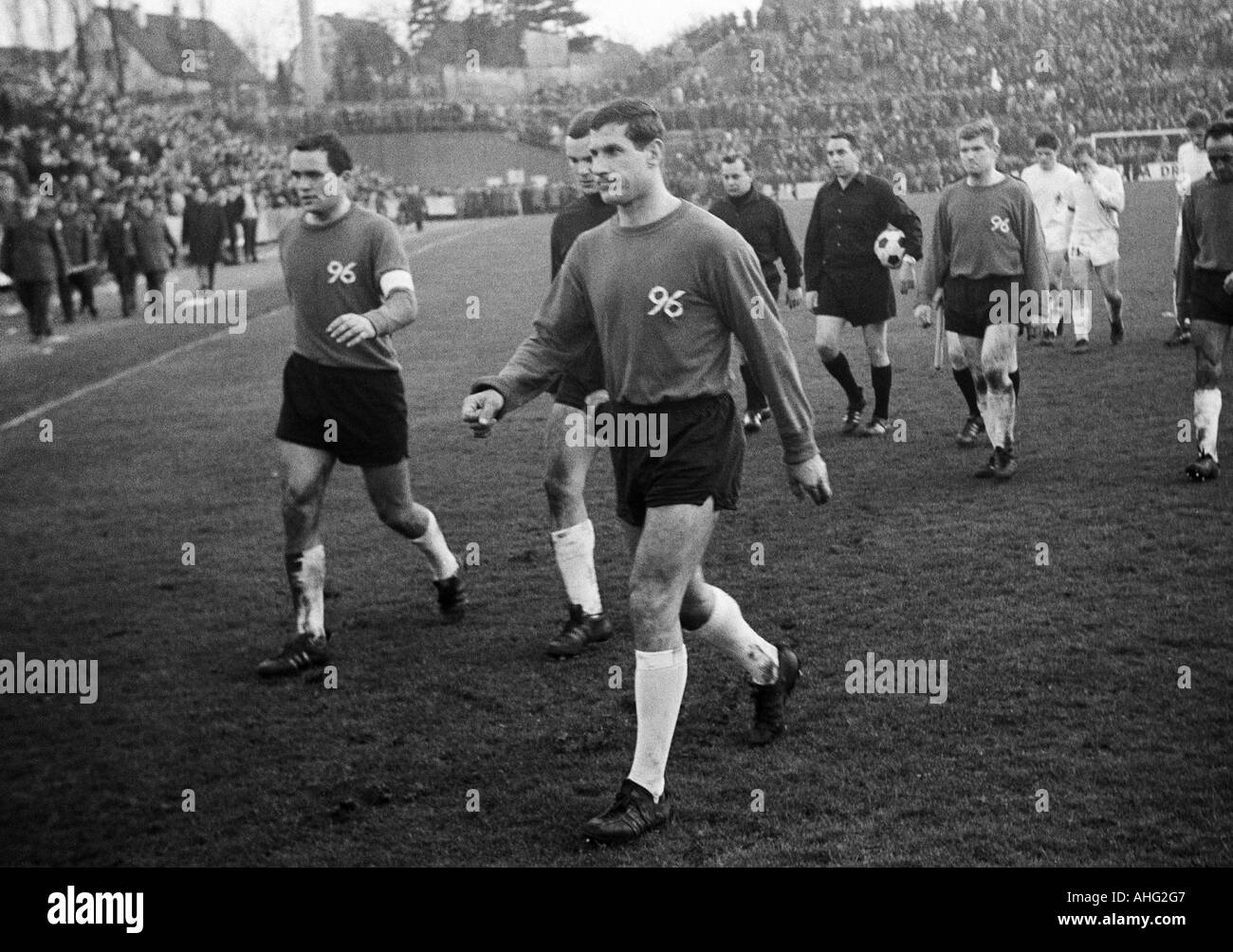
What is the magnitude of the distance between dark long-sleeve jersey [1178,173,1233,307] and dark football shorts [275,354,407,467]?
17.1 ft

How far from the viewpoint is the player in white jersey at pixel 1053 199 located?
15754 millimetres

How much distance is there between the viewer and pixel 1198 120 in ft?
50.4

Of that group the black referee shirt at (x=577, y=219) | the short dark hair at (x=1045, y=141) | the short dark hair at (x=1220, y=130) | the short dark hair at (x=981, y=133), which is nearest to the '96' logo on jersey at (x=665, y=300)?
the black referee shirt at (x=577, y=219)

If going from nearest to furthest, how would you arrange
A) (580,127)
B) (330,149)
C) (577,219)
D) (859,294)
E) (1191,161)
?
(330,149), (580,127), (577,219), (859,294), (1191,161)

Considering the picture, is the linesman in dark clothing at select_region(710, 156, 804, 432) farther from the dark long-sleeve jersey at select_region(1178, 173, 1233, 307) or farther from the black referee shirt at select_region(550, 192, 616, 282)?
the black referee shirt at select_region(550, 192, 616, 282)

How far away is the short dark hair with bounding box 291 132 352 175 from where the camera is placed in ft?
22.8

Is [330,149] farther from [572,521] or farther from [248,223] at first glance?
[248,223]

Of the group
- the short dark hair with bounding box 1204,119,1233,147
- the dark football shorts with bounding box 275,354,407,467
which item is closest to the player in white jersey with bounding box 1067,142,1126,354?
the short dark hair with bounding box 1204,119,1233,147

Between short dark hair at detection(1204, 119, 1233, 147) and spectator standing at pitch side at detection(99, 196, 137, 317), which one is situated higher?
short dark hair at detection(1204, 119, 1233, 147)

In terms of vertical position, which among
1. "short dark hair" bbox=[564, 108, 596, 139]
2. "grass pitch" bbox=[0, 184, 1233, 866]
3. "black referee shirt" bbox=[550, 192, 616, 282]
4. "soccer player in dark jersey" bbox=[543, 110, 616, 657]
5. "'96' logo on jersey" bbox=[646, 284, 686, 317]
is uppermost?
"short dark hair" bbox=[564, 108, 596, 139]

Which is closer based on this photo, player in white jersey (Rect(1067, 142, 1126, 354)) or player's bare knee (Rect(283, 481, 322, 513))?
player's bare knee (Rect(283, 481, 322, 513))

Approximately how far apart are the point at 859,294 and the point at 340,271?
18.5ft

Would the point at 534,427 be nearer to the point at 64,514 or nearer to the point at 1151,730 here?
the point at 64,514

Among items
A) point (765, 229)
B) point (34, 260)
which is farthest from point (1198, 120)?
point (34, 260)
